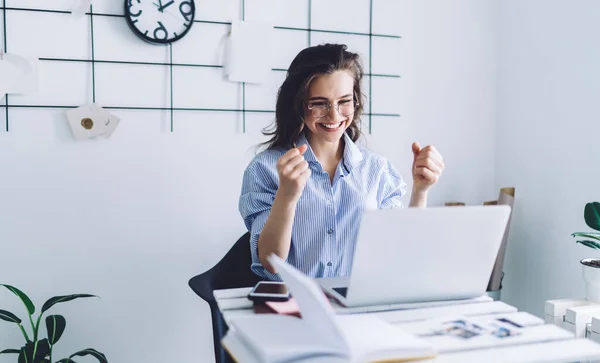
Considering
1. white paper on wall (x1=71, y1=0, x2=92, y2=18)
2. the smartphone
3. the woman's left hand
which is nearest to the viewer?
the smartphone

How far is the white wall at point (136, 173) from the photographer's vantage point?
73.2 inches

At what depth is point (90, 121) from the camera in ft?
6.14

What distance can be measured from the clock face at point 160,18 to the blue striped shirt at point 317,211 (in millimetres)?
671

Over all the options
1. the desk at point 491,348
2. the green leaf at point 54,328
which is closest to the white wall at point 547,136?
the desk at point 491,348

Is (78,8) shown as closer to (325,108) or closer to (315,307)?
(325,108)

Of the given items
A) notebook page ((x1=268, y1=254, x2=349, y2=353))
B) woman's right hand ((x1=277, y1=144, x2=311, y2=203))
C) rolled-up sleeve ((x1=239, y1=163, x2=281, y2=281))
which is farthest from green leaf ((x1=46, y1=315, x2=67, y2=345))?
notebook page ((x1=268, y1=254, x2=349, y2=353))

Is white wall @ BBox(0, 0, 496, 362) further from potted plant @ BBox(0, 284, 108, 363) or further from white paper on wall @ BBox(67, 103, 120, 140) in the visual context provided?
potted plant @ BBox(0, 284, 108, 363)

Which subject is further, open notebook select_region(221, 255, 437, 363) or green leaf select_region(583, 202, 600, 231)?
green leaf select_region(583, 202, 600, 231)

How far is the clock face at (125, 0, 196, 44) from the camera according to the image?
1896 millimetres

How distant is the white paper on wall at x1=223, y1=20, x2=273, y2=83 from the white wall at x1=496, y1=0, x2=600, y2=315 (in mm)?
1009

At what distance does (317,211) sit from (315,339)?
718 mm

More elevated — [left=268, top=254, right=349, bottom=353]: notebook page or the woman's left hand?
the woman's left hand

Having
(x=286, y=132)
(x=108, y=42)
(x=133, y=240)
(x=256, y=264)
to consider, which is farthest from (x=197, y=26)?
(x=256, y=264)

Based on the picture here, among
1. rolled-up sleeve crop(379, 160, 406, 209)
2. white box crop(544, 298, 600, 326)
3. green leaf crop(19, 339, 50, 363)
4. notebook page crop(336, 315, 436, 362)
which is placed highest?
rolled-up sleeve crop(379, 160, 406, 209)
